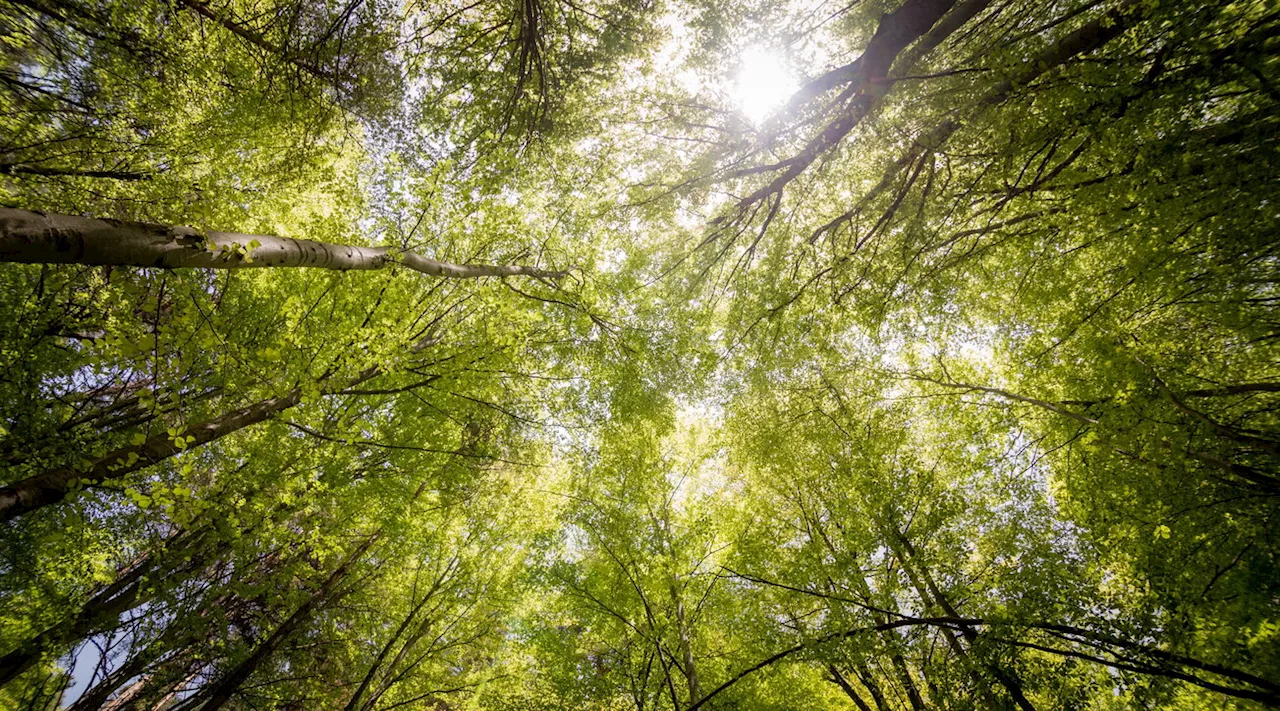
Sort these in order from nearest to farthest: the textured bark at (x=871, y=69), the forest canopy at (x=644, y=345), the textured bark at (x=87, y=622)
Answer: the forest canopy at (x=644, y=345), the textured bark at (x=871, y=69), the textured bark at (x=87, y=622)

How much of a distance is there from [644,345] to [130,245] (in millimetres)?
5997

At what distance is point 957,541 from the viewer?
5.51 meters

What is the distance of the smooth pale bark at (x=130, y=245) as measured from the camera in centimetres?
180

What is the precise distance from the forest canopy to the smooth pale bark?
0.03m

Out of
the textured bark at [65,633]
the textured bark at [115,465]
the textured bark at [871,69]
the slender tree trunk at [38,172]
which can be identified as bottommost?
the textured bark at [65,633]

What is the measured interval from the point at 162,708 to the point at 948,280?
1778 centimetres

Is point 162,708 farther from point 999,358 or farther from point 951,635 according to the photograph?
point 999,358

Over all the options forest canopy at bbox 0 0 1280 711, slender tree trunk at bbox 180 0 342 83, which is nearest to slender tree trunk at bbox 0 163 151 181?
forest canopy at bbox 0 0 1280 711

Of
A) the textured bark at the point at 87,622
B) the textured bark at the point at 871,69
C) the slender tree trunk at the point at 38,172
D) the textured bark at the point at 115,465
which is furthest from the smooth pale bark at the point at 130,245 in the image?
the textured bark at the point at 871,69

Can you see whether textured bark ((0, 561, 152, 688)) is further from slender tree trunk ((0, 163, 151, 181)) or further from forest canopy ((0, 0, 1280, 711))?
slender tree trunk ((0, 163, 151, 181))

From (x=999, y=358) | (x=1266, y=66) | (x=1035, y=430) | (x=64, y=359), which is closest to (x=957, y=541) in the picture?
(x=1035, y=430)

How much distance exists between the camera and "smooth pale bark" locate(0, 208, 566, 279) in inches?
70.7

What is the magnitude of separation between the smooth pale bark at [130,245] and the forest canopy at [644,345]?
0.03 metres

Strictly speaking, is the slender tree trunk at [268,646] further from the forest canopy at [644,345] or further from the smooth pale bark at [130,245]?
the smooth pale bark at [130,245]
